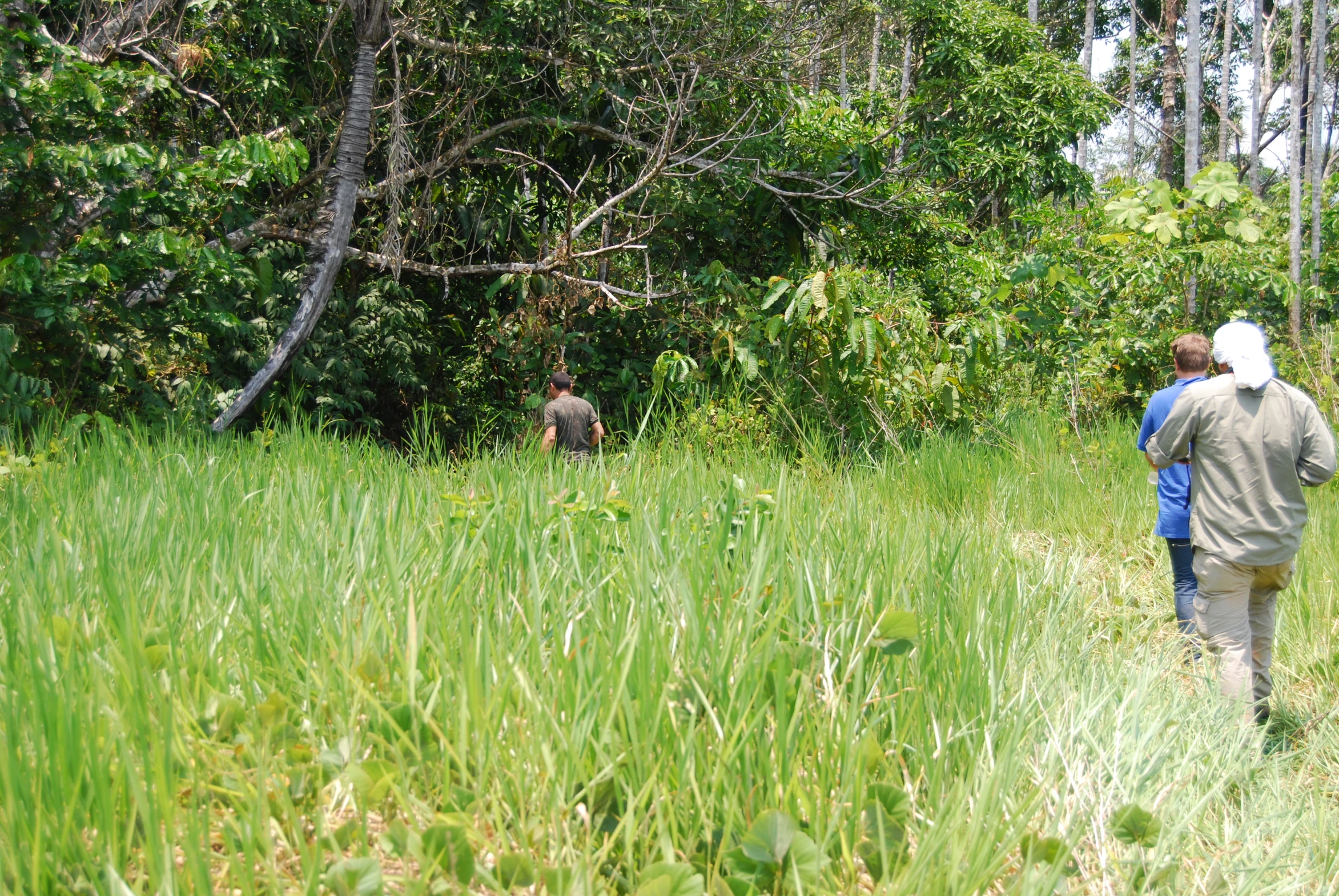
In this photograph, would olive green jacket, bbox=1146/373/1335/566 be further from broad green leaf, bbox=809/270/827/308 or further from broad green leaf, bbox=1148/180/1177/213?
broad green leaf, bbox=1148/180/1177/213

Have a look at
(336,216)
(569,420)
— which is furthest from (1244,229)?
(336,216)

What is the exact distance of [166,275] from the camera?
6.10 metres

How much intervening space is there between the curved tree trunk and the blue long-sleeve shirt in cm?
564

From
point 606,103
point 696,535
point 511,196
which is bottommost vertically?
point 696,535

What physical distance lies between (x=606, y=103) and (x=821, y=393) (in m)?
3.30

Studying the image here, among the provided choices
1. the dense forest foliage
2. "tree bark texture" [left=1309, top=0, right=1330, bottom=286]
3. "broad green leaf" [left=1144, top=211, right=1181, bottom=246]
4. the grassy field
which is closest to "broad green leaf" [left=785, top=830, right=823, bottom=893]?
the grassy field

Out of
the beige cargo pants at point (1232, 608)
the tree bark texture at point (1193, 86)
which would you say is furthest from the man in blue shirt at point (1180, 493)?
the tree bark texture at point (1193, 86)

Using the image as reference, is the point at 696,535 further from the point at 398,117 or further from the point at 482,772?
the point at 398,117

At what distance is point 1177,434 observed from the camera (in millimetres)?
3648

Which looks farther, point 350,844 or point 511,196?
point 511,196

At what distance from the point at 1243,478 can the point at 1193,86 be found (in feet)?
43.5

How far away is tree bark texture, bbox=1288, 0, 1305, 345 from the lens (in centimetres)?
933

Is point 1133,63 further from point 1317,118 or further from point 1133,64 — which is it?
point 1317,118

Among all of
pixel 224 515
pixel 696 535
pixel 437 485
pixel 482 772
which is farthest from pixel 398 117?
pixel 482 772
